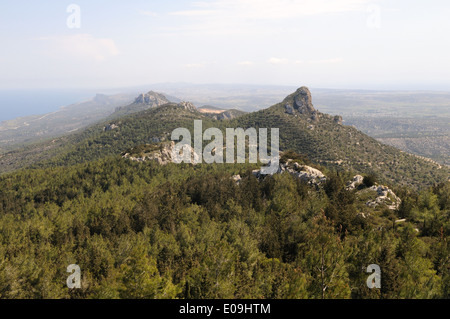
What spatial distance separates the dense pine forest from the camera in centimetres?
2280

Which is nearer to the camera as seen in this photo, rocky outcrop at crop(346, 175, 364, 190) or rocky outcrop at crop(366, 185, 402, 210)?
rocky outcrop at crop(366, 185, 402, 210)

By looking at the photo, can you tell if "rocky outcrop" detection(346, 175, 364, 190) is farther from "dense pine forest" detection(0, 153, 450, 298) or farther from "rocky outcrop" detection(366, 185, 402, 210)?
"rocky outcrop" detection(366, 185, 402, 210)

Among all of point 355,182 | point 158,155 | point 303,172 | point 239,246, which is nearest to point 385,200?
point 355,182

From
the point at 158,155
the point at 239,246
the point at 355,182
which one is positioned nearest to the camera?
the point at 239,246

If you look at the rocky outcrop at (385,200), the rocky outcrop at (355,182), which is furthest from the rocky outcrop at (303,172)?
the rocky outcrop at (385,200)

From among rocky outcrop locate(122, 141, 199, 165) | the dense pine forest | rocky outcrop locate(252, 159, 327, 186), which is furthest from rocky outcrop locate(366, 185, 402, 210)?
rocky outcrop locate(122, 141, 199, 165)

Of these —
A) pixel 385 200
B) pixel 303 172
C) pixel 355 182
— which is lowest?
pixel 385 200

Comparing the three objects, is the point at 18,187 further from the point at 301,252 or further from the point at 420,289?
the point at 420,289

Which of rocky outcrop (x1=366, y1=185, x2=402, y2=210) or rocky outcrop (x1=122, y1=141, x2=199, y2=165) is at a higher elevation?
rocky outcrop (x1=122, y1=141, x2=199, y2=165)

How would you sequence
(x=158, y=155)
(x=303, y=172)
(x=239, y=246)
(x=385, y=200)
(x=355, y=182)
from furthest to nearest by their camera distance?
(x=158, y=155)
(x=303, y=172)
(x=355, y=182)
(x=385, y=200)
(x=239, y=246)

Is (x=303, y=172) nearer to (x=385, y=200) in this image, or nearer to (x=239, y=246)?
(x=385, y=200)

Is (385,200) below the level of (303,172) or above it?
below

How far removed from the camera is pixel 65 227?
172 feet

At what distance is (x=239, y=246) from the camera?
3322cm
